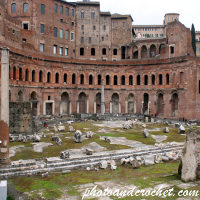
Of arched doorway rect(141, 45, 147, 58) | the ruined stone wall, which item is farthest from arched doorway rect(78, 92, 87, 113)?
the ruined stone wall

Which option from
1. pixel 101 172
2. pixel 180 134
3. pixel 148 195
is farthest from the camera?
pixel 180 134

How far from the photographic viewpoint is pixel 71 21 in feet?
143

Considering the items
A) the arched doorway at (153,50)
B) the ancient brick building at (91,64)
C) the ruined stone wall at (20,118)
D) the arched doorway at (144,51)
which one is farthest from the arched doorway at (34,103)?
the arched doorway at (153,50)

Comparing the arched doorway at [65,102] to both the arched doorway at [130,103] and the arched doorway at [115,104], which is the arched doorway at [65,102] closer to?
the arched doorway at [115,104]

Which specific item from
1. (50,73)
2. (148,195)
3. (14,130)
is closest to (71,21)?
(50,73)

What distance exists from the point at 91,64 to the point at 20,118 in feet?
74.7

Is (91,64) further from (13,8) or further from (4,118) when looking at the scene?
(4,118)

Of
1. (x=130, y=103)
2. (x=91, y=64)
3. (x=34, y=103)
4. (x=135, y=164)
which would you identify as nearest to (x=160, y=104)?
(x=130, y=103)

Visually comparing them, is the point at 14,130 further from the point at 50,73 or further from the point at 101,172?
the point at 50,73

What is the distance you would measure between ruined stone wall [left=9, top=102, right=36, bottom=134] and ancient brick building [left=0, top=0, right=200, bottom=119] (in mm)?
10389

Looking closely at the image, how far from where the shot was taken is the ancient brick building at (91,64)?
33.4 meters

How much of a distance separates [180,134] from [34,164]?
14.2 metres

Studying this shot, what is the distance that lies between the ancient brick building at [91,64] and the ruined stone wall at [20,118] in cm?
1039

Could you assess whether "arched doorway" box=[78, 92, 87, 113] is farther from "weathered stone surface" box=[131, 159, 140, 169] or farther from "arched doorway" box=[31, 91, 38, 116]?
"weathered stone surface" box=[131, 159, 140, 169]
